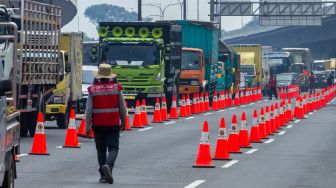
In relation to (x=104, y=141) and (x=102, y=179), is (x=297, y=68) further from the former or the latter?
(x=102, y=179)

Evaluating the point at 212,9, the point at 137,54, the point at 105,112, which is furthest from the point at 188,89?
the point at 212,9

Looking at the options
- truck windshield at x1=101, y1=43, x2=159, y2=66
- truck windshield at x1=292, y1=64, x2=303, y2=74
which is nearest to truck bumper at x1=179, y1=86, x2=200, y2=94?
truck windshield at x1=101, y1=43, x2=159, y2=66

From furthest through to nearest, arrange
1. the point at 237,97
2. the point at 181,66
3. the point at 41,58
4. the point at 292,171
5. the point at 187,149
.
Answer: the point at 237,97 → the point at 181,66 → the point at 41,58 → the point at 187,149 → the point at 292,171

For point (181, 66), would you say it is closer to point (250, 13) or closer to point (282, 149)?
point (282, 149)

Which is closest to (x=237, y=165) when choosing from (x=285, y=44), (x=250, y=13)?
(x=250, y=13)

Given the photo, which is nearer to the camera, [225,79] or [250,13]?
[225,79]

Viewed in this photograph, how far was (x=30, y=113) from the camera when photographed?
2855 cm

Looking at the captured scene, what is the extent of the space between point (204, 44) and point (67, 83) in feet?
71.3

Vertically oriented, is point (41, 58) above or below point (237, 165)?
above

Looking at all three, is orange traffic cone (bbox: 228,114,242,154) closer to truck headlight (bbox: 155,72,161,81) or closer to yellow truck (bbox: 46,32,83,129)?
yellow truck (bbox: 46,32,83,129)

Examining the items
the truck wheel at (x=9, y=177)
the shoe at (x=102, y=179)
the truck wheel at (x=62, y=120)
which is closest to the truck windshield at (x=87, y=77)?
the truck wheel at (x=62, y=120)

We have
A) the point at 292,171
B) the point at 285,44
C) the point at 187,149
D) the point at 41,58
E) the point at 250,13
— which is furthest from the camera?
the point at 285,44

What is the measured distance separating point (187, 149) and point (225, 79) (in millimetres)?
39288

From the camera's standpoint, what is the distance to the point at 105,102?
56.8 feet
